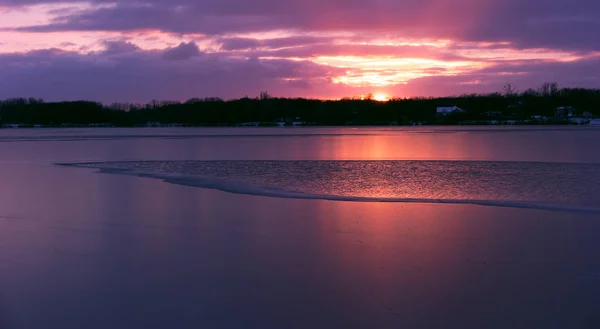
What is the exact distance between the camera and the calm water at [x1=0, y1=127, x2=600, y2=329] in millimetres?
4629

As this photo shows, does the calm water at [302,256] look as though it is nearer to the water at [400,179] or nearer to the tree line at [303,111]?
the water at [400,179]

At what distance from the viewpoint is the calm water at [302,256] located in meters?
4.63

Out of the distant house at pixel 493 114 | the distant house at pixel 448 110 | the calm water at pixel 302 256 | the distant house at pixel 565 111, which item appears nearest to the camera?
the calm water at pixel 302 256

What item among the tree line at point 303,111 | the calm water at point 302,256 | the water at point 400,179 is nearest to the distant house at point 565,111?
the tree line at point 303,111

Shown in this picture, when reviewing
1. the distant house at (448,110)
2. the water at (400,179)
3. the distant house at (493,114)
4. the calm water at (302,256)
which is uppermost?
the distant house at (448,110)

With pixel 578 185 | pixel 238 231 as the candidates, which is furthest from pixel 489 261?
pixel 578 185

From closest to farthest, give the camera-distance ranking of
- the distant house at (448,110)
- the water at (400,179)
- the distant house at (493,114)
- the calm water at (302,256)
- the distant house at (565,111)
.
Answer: the calm water at (302,256)
the water at (400,179)
the distant house at (565,111)
the distant house at (493,114)
the distant house at (448,110)

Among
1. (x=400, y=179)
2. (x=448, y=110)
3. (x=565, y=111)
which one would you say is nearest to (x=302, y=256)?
(x=400, y=179)

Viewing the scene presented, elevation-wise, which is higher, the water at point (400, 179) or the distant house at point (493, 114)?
the distant house at point (493, 114)

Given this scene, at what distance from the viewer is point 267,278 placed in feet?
18.1

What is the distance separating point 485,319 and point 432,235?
2874mm

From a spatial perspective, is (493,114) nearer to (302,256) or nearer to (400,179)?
(400,179)

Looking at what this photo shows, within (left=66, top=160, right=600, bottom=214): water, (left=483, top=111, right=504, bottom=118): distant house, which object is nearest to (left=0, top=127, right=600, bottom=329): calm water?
(left=66, top=160, right=600, bottom=214): water

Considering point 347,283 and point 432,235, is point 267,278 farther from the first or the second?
point 432,235
